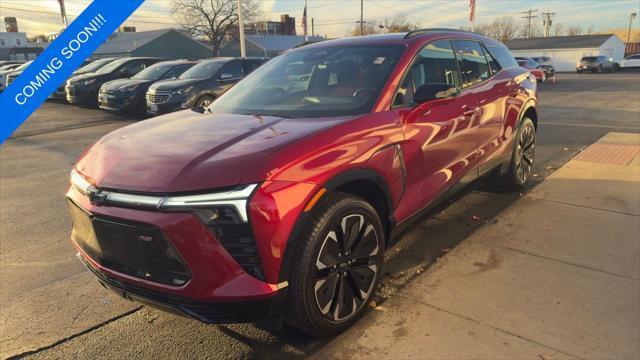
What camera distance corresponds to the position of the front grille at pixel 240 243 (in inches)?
90.4

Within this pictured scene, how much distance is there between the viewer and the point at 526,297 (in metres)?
3.26

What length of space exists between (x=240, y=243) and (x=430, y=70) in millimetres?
2379

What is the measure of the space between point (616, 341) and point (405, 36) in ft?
8.68

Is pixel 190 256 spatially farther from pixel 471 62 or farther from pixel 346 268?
pixel 471 62

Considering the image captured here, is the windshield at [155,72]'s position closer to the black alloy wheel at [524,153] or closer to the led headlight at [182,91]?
the led headlight at [182,91]

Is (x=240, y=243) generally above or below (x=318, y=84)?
below

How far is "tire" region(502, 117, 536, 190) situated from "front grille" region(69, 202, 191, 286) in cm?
416

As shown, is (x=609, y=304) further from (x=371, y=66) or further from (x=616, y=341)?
(x=371, y=66)

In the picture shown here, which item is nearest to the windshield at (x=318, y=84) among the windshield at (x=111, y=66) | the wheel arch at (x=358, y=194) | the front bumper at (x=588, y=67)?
the wheel arch at (x=358, y=194)

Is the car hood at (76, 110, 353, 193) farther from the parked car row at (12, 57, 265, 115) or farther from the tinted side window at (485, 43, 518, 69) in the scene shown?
the parked car row at (12, 57, 265, 115)

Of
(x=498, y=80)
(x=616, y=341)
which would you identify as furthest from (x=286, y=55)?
(x=616, y=341)

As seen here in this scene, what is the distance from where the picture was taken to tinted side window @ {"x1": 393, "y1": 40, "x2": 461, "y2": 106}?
3.49m

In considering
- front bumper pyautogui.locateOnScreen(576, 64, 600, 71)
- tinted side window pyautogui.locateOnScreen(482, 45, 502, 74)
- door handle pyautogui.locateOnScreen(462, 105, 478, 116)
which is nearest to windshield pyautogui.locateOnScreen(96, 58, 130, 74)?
tinted side window pyautogui.locateOnScreen(482, 45, 502, 74)

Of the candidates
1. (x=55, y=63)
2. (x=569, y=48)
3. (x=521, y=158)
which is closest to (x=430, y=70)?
(x=521, y=158)
